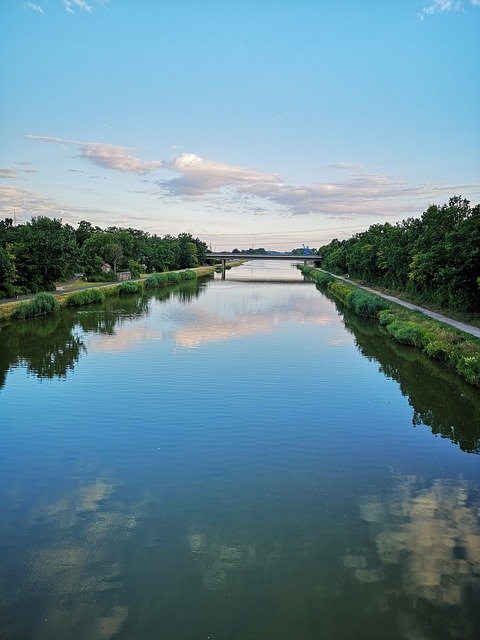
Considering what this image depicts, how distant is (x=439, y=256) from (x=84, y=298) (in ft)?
85.6

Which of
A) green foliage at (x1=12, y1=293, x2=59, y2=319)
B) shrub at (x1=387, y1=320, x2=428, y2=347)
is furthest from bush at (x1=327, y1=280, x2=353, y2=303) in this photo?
green foliage at (x1=12, y1=293, x2=59, y2=319)

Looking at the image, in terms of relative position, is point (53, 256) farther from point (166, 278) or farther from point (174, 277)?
point (174, 277)

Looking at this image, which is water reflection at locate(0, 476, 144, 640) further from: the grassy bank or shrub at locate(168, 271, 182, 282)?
shrub at locate(168, 271, 182, 282)

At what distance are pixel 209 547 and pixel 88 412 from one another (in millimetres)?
7654

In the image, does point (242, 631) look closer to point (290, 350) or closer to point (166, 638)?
point (166, 638)

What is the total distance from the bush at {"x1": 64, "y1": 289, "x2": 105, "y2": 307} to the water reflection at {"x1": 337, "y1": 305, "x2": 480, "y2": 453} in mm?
22122

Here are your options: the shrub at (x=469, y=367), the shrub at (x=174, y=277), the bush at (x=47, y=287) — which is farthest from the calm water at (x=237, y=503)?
the shrub at (x=174, y=277)

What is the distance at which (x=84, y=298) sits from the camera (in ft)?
132

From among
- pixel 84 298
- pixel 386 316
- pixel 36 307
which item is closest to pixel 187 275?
pixel 84 298

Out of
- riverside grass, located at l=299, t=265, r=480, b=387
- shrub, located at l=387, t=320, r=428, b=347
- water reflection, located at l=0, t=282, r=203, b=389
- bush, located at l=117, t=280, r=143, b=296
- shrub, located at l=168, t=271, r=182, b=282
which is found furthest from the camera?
shrub, located at l=168, t=271, r=182, b=282

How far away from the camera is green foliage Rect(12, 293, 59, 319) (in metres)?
31.6

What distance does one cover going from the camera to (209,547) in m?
7.94

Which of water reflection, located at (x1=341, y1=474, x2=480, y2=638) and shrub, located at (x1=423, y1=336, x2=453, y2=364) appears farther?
shrub, located at (x1=423, y1=336, x2=453, y2=364)

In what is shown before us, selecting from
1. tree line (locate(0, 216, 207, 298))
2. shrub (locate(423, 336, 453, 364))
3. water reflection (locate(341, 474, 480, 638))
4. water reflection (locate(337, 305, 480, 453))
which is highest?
tree line (locate(0, 216, 207, 298))
